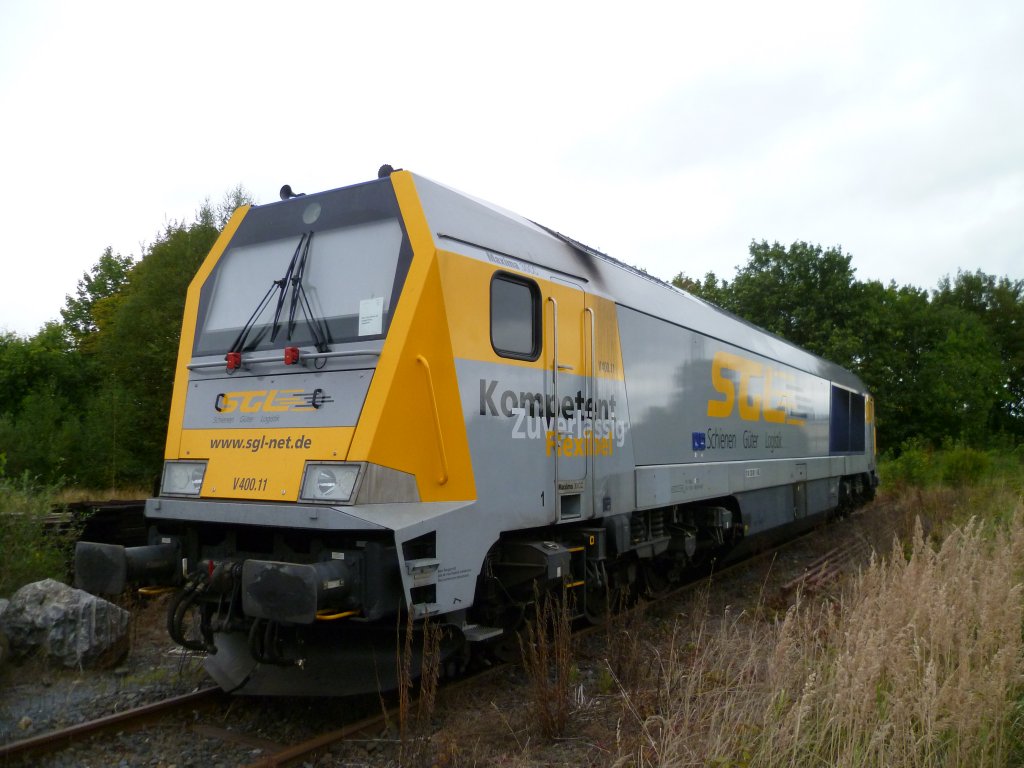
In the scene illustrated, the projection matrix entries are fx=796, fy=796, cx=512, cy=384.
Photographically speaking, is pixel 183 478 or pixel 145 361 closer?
pixel 183 478

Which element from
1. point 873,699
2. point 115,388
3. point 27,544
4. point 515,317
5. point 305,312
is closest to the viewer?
point 873,699

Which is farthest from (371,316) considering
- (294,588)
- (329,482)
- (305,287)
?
(294,588)

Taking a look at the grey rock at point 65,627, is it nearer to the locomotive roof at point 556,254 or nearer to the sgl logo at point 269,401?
the sgl logo at point 269,401

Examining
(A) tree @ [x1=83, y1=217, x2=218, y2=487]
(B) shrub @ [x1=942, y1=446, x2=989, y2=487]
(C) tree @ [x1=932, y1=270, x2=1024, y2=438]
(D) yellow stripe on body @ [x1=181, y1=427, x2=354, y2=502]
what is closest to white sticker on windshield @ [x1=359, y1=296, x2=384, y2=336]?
(D) yellow stripe on body @ [x1=181, y1=427, x2=354, y2=502]

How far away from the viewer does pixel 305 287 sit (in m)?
5.32

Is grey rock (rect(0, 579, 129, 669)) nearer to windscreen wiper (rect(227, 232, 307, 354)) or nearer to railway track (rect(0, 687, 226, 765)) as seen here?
railway track (rect(0, 687, 226, 765))

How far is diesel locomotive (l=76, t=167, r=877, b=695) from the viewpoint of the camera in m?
4.49

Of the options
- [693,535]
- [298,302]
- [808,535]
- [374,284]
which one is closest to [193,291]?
[298,302]

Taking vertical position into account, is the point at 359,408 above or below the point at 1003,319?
below

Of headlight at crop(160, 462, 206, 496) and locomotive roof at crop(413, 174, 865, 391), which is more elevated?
locomotive roof at crop(413, 174, 865, 391)

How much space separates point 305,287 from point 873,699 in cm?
405

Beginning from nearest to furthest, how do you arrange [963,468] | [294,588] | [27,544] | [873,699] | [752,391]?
[873,699], [294,588], [27,544], [752,391], [963,468]

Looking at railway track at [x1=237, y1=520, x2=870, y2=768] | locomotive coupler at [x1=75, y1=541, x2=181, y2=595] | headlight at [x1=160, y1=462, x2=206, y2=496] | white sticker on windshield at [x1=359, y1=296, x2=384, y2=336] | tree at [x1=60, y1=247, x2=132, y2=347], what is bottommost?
railway track at [x1=237, y1=520, x2=870, y2=768]

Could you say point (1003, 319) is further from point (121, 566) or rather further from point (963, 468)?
point (121, 566)
